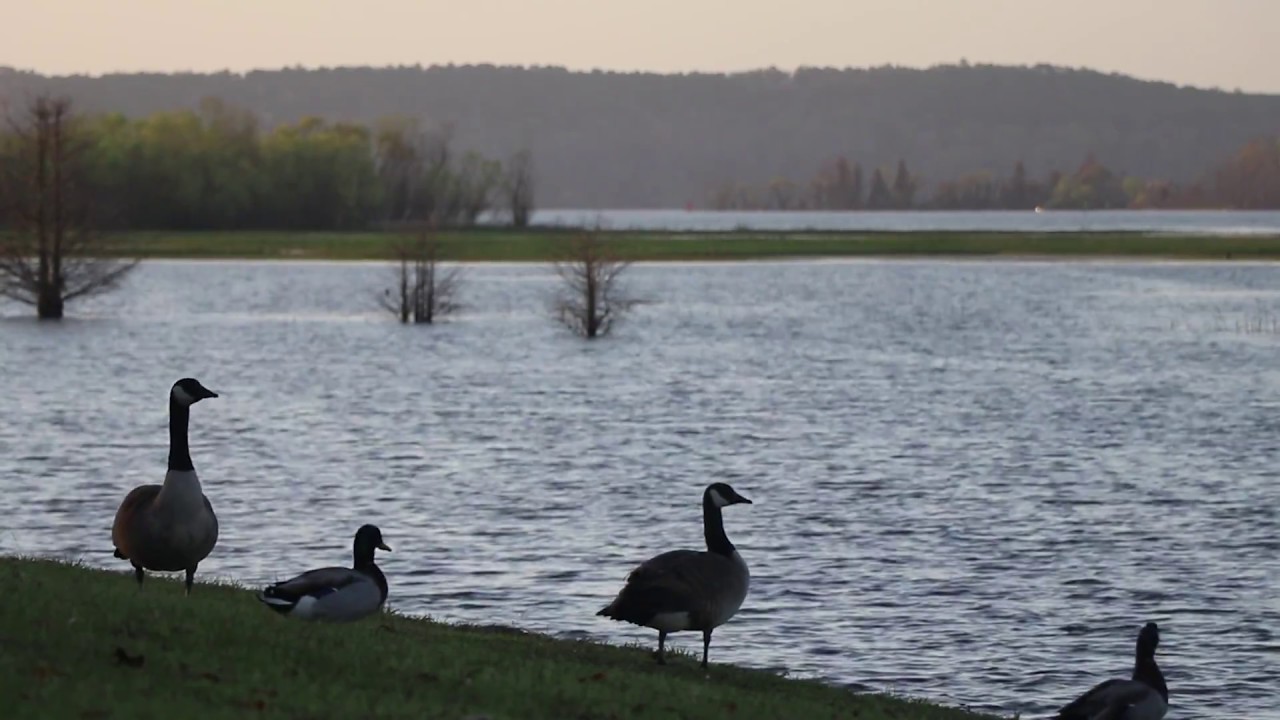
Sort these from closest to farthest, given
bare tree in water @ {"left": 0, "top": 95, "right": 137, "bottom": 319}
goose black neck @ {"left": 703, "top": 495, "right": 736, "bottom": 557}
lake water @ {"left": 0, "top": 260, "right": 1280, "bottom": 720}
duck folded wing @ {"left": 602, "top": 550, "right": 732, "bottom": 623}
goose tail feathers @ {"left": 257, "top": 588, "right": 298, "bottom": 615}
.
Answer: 1. goose tail feathers @ {"left": 257, "top": 588, "right": 298, "bottom": 615}
2. duck folded wing @ {"left": 602, "top": 550, "right": 732, "bottom": 623}
3. goose black neck @ {"left": 703, "top": 495, "right": 736, "bottom": 557}
4. lake water @ {"left": 0, "top": 260, "right": 1280, "bottom": 720}
5. bare tree in water @ {"left": 0, "top": 95, "right": 137, "bottom": 319}

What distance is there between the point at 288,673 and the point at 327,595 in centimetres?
266

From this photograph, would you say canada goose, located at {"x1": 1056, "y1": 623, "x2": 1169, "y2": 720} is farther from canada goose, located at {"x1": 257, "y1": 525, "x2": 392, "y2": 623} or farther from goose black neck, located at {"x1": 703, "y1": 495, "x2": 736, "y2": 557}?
canada goose, located at {"x1": 257, "y1": 525, "x2": 392, "y2": 623}

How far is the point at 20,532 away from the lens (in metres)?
32.8

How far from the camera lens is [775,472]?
4541 centimetres

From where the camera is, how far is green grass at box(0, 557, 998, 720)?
40.9ft

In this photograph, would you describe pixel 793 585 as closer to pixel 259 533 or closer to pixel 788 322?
pixel 259 533

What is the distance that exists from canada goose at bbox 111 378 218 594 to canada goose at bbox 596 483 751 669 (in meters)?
3.82

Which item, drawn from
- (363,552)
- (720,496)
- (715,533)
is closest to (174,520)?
(363,552)

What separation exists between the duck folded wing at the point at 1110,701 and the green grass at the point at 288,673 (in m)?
1.73

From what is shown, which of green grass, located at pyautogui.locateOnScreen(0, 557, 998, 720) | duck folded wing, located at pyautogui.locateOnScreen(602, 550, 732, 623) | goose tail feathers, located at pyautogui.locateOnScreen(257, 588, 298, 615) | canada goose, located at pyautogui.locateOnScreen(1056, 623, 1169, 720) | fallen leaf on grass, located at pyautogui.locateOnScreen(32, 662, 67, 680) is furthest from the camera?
duck folded wing, located at pyautogui.locateOnScreen(602, 550, 732, 623)

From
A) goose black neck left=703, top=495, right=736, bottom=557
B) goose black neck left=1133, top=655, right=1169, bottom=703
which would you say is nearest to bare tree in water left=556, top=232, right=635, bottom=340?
goose black neck left=703, top=495, right=736, bottom=557

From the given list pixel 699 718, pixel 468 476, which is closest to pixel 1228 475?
pixel 468 476

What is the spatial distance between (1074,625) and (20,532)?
17.8 m

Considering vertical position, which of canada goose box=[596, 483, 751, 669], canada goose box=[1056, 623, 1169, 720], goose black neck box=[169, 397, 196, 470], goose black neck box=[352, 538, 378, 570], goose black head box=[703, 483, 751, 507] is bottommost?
canada goose box=[1056, 623, 1169, 720]
